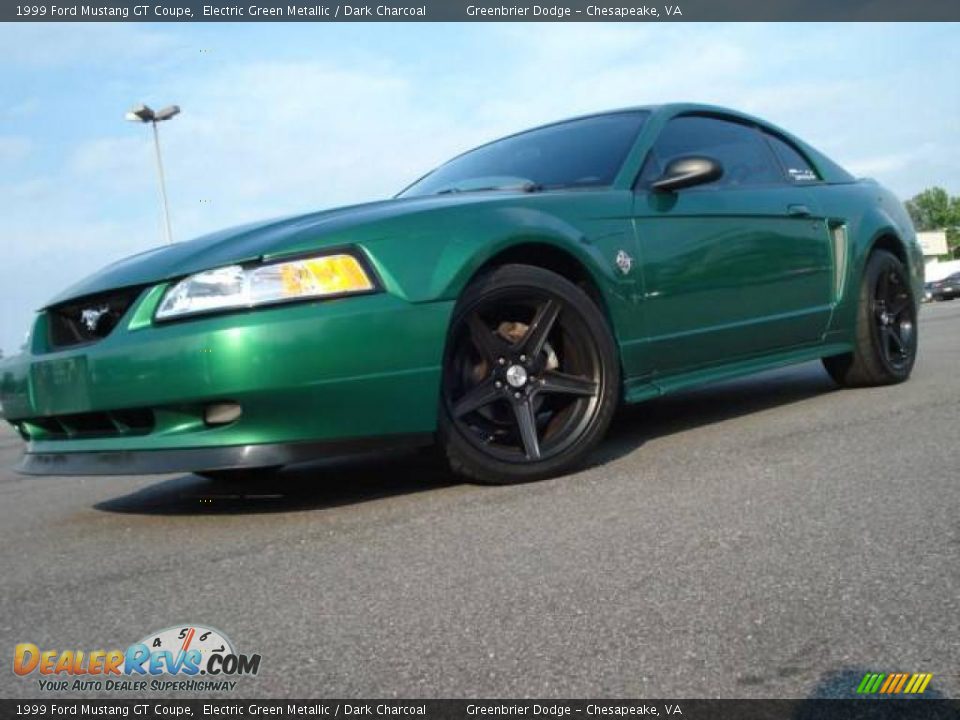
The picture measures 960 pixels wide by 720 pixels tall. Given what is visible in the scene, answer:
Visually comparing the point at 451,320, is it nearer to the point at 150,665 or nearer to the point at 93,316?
the point at 93,316

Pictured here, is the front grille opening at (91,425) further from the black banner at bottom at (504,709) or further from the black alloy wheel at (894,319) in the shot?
the black alloy wheel at (894,319)

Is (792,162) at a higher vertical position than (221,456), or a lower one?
higher

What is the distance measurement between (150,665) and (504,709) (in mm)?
695

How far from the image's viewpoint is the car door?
144 inches

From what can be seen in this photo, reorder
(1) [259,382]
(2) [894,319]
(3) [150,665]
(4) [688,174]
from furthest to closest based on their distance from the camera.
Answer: (2) [894,319]
(4) [688,174]
(1) [259,382]
(3) [150,665]

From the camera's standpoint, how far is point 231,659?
5.64 ft

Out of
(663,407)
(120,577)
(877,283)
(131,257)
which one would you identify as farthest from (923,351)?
(120,577)

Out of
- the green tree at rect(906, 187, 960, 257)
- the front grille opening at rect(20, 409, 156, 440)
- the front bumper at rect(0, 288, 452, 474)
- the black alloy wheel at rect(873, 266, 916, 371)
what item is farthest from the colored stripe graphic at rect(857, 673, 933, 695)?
the green tree at rect(906, 187, 960, 257)

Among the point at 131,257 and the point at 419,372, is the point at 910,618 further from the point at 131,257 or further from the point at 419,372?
the point at 131,257

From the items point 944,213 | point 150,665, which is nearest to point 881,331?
point 150,665

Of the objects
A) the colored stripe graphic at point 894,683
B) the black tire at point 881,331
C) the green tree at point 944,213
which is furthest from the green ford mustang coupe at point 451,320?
the green tree at point 944,213

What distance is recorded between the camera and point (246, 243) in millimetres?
2914

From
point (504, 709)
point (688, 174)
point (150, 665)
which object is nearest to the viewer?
point (504, 709)

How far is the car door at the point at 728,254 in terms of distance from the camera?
144 inches
